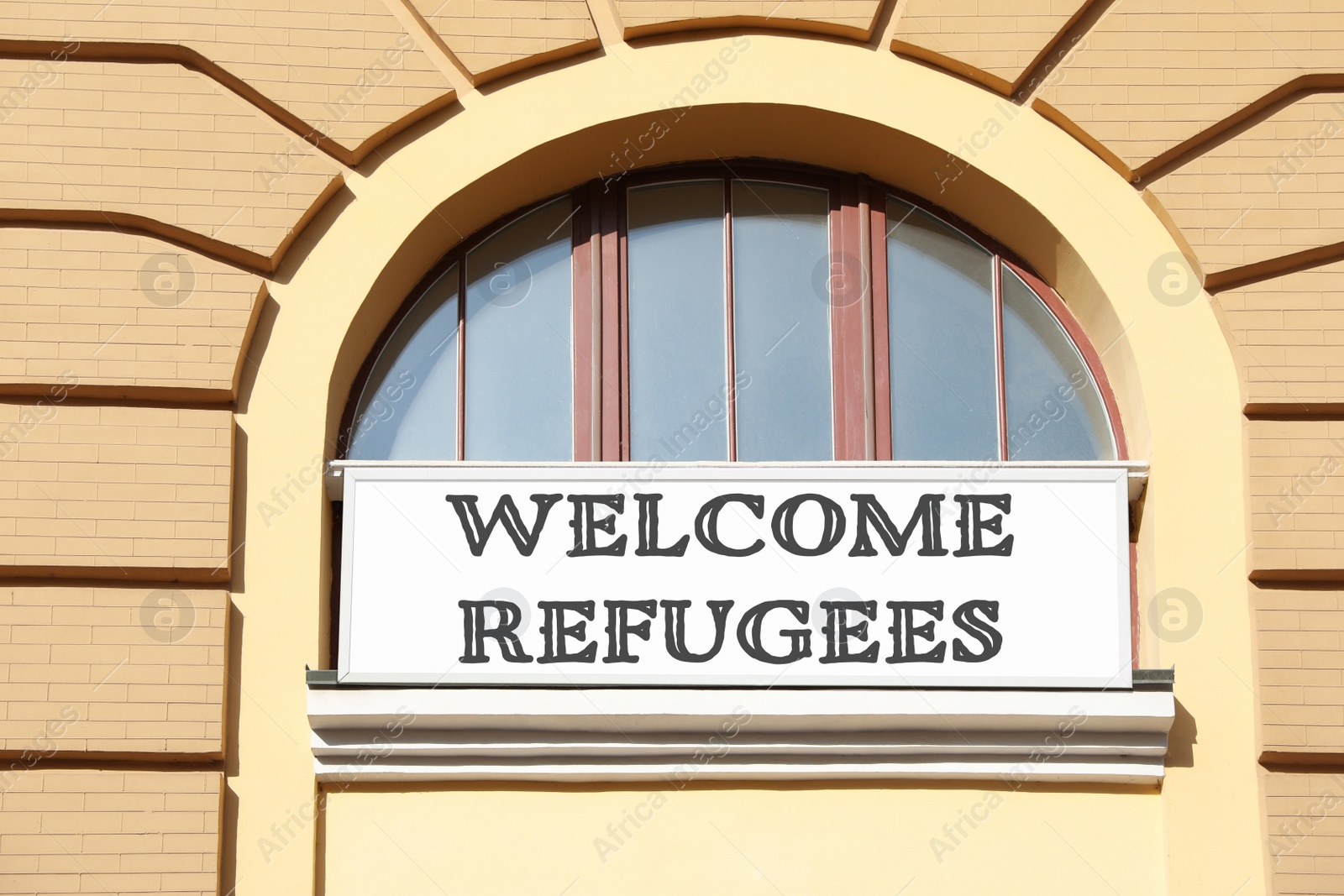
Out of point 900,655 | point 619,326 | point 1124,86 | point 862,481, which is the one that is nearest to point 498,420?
point 619,326

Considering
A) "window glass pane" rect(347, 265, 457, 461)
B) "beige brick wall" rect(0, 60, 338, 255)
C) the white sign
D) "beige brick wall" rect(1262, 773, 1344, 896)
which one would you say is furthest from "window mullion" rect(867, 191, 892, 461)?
"beige brick wall" rect(0, 60, 338, 255)

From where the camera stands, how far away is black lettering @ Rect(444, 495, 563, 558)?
21.3 ft

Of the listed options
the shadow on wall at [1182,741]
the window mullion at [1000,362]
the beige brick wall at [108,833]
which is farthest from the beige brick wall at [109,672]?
the shadow on wall at [1182,741]

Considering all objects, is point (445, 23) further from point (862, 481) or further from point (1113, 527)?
point (1113, 527)

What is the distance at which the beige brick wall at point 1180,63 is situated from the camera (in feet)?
23.0

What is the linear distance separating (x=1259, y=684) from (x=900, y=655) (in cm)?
162

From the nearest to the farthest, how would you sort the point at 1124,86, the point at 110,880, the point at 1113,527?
the point at 110,880 → the point at 1113,527 → the point at 1124,86

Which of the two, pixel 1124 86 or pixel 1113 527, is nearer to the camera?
pixel 1113 527

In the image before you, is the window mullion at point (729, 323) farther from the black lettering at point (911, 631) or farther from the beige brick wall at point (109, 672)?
the beige brick wall at point (109, 672)

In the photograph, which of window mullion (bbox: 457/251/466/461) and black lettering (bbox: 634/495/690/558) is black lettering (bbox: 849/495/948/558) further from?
window mullion (bbox: 457/251/466/461)

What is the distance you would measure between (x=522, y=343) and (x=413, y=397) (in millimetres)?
615

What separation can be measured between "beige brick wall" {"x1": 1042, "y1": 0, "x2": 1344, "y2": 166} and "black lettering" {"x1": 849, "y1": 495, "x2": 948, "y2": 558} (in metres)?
2.05

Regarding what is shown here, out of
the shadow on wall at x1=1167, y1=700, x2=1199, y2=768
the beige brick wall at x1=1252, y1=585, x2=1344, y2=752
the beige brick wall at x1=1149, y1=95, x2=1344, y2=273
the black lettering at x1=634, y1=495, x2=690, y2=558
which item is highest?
the beige brick wall at x1=1149, y1=95, x2=1344, y2=273

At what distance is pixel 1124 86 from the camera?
23.1 ft
